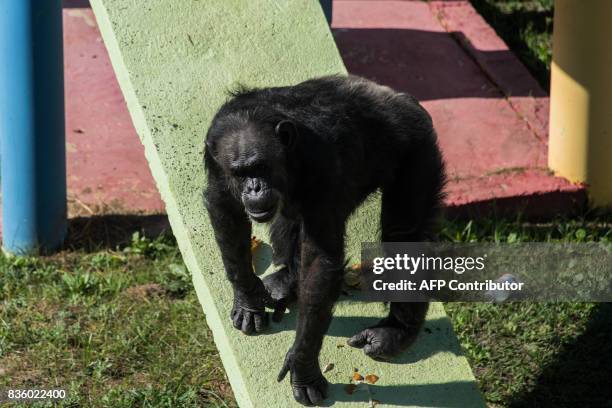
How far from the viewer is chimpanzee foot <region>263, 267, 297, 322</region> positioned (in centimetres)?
584

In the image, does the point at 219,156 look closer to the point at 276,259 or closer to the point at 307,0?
the point at 276,259

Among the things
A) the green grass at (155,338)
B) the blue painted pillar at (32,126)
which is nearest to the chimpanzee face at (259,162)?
the green grass at (155,338)

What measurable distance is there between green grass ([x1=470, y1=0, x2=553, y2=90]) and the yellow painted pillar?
1.64 meters

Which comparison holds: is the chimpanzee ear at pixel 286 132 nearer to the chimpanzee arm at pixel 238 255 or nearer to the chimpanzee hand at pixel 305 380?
the chimpanzee arm at pixel 238 255

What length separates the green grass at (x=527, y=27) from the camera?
10242mm

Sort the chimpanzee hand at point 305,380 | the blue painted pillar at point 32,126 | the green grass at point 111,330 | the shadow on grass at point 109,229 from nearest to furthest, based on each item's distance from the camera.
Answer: the chimpanzee hand at point 305,380 < the green grass at point 111,330 < the blue painted pillar at point 32,126 < the shadow on grass at point 109,229

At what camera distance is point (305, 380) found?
5328 mm

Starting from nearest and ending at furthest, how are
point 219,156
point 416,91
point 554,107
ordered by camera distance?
point 219,156 < point 554,107 < point 416,91

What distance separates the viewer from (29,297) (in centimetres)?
712

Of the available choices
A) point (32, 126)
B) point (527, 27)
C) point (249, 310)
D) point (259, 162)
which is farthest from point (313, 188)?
point (527, 27)

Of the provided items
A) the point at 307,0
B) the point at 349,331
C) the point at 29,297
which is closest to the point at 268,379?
the point at 349,331

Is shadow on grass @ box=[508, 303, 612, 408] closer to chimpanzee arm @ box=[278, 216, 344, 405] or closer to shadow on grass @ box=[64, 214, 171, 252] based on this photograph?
chimpanzee arm @ box=[278, 216, 344, 405]

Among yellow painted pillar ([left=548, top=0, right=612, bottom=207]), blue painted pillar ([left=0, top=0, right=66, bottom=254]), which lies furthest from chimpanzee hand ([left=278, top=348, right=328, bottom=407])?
yellow painted pillar ([left=548, top=0, right=612, bottom=207])

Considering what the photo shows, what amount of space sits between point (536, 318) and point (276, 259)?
78.8 inches
